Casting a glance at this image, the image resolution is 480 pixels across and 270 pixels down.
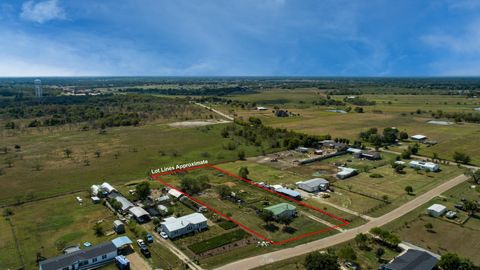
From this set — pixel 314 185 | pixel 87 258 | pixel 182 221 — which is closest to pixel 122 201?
pixel 182 221

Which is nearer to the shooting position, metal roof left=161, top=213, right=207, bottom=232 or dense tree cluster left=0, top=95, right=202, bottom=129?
metal roof left=161, top=213, right=207, bottom=232

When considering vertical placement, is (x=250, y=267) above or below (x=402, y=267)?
below

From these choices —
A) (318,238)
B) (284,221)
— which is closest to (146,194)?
(284,221)

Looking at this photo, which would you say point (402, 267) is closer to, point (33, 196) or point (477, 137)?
point (33, 196)

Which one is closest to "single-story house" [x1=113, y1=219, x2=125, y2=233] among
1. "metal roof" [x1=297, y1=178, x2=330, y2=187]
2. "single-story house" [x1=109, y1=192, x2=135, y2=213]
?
"single-story house" [x1=109, y1=192, x2=135, y2=213]

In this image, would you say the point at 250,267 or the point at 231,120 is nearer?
the point at 250,267

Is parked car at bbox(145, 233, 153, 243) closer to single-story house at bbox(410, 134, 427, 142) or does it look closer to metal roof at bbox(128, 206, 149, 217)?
metal roof at bbox(128, 206, 149, 217)
